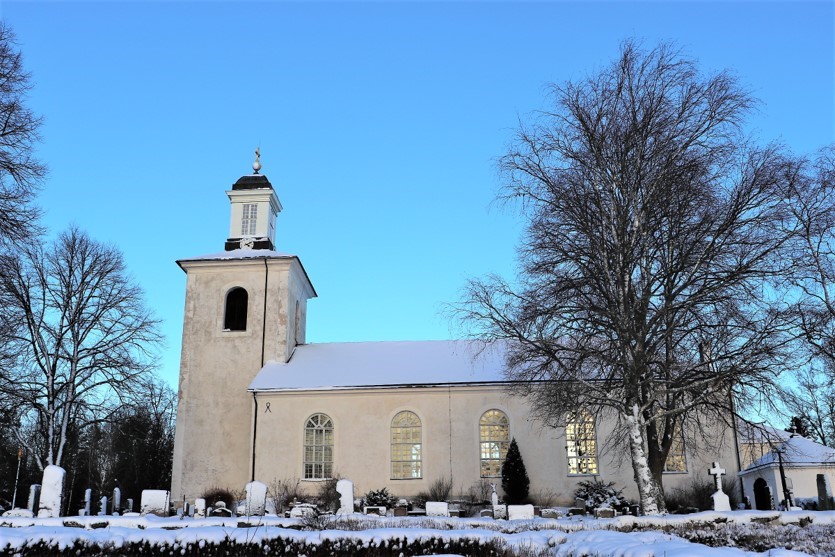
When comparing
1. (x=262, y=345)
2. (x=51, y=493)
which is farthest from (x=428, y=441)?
(x=51, y=493)

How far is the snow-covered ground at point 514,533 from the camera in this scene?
9.18 meters

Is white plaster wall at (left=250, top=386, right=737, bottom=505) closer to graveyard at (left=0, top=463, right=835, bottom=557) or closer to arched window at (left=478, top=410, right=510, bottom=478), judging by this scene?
arched window at (left=478, top=410, right=510, bottom=478)

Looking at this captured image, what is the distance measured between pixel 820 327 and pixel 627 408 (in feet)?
17.5

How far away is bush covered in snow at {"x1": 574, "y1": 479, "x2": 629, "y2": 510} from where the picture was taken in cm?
2366

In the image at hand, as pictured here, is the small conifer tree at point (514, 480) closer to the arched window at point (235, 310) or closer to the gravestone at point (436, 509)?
the gravestone at point (436, 509)

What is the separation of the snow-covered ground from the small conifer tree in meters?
9.21

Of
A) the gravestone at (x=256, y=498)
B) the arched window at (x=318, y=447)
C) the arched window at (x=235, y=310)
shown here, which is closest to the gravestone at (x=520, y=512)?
the gravestone at (x=256, y=498)

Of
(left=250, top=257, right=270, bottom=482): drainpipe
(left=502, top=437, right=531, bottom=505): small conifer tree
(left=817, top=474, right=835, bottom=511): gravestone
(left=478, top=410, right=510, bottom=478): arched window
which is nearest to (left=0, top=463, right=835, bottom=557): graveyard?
(left=817, top=474, right=835, bottom=511): gravestone

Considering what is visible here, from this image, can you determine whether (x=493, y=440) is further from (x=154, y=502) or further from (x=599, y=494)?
(x=154, y=502)

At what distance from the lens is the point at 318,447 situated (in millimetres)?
27984

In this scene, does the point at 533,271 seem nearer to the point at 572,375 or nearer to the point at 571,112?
the point at 572,375

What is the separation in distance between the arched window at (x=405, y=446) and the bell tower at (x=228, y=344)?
17.7 feet

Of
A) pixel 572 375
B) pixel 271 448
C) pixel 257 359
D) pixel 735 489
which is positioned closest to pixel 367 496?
pixel 271 448

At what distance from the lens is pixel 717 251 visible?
17.5 metres
